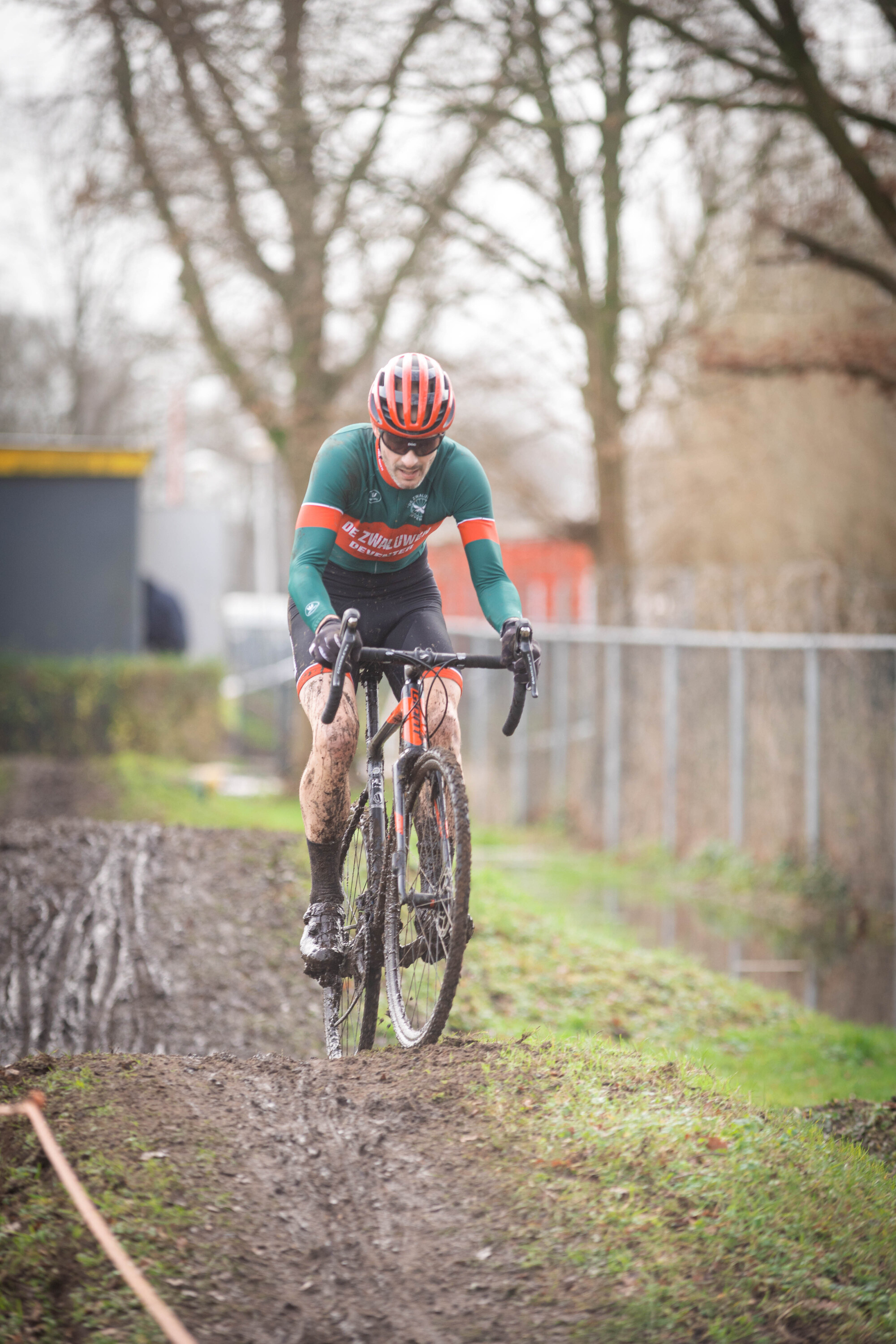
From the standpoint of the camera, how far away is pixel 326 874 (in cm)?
544

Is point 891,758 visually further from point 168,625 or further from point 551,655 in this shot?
point 168,625

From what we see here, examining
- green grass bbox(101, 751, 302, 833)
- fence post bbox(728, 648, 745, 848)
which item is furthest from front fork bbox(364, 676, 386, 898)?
fence post bbox(728, 648, 745, 848)

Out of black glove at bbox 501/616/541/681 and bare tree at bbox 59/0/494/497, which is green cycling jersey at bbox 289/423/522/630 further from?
bare tree at bbox 59/0/494/497

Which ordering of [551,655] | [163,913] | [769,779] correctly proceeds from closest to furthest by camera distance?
1. [163,913]
2. [769,779]
3. [551,655]

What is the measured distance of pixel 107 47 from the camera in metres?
14.1

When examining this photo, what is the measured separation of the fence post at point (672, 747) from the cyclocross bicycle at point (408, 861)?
8.47 metres

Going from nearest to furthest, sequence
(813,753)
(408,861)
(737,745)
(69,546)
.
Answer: (408,861) → (813,753) → (737,745) → (69,546)

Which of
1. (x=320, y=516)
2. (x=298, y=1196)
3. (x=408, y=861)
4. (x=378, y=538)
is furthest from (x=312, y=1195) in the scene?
(x=378, y=538)

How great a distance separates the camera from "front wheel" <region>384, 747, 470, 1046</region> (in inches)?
174

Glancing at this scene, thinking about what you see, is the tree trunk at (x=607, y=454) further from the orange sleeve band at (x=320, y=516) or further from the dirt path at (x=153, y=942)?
the orange sleeve band at (x=320, y=516)

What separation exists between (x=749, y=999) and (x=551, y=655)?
8.30m

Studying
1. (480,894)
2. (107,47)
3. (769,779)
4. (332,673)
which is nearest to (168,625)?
(107,47)

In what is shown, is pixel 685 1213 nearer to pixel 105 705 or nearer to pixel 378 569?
pixel 378 569

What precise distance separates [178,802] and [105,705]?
3.88m
